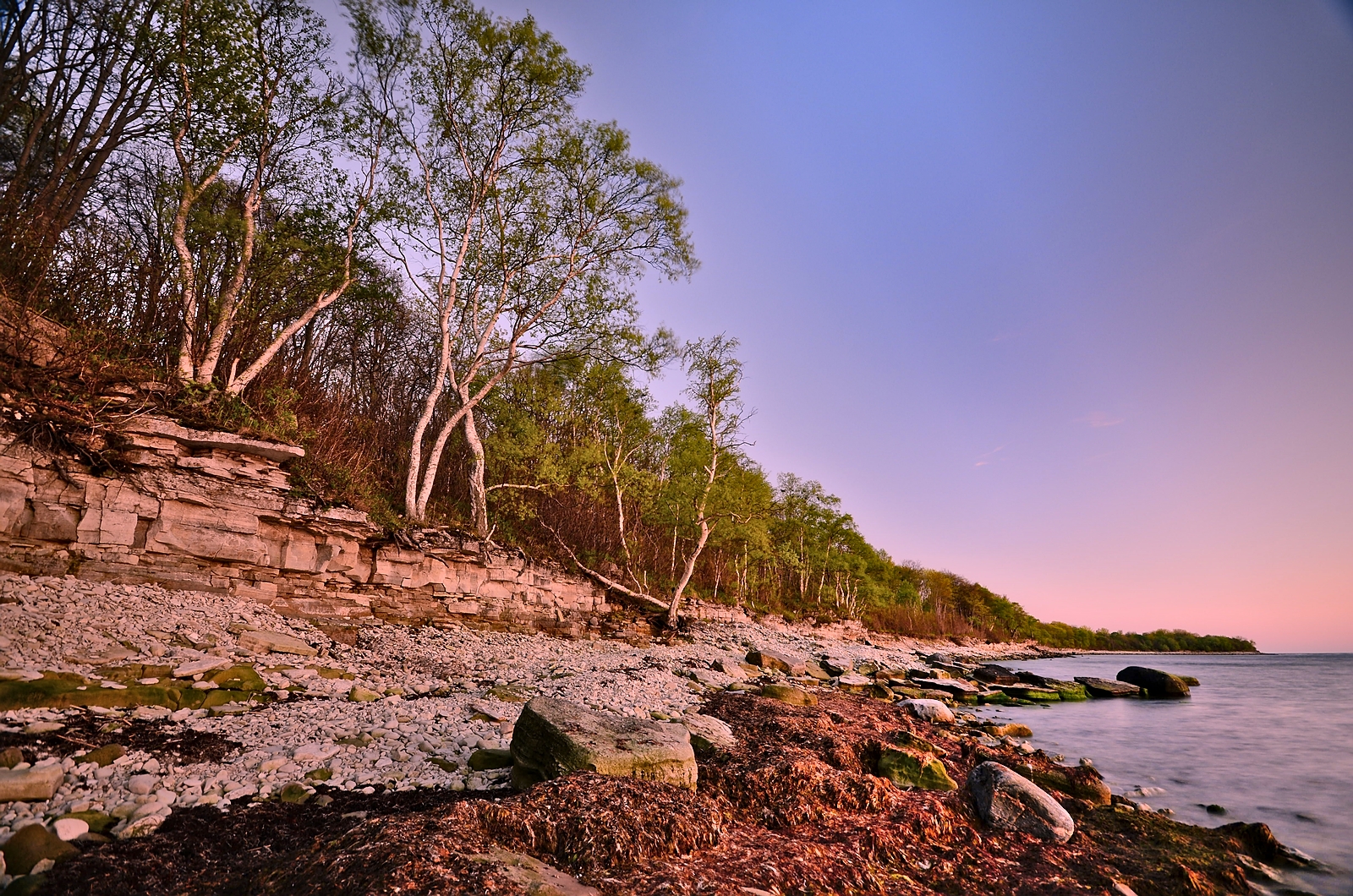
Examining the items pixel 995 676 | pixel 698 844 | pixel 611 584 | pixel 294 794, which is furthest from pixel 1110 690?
pixel 294 794

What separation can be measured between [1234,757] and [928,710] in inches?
256

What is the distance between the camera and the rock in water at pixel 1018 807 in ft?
18.8

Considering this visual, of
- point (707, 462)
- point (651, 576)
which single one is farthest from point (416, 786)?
point (651, 576)

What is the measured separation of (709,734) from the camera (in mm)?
6867

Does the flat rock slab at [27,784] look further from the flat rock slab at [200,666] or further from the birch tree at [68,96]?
the birch tree at [68,96]

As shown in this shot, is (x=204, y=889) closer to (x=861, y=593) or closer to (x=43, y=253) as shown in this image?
(x=43, y=253)

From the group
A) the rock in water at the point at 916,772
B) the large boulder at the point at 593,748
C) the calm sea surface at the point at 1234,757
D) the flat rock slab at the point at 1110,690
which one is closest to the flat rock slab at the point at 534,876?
the large boulder at the point at 593,748

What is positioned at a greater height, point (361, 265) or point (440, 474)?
point (361, 265)

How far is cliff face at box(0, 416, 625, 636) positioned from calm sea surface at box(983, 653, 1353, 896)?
15133 mm

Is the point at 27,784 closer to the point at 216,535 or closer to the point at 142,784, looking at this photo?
the point at 142,784

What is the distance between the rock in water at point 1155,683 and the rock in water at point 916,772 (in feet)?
72.6

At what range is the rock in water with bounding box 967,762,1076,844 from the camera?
572 cm

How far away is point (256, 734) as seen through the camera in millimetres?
5566

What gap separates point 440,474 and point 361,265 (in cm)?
790
